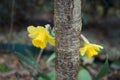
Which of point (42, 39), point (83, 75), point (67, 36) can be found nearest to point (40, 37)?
point (42, 39)

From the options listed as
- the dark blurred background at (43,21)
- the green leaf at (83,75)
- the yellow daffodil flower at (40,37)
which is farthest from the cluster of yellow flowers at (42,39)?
the dark blurred background at (43,21)

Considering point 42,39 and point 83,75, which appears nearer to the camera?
point 42,39

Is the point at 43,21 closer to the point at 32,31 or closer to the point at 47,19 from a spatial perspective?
the point at 47,19

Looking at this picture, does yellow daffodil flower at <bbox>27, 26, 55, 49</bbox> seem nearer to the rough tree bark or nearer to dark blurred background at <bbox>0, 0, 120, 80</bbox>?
the rough tree bark

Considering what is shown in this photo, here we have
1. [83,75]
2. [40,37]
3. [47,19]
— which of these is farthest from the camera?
[47,19]

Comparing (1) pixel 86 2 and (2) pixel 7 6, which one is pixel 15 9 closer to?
(2) pixel 7 6

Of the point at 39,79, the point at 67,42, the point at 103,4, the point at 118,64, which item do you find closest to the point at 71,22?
the point at 67,42
